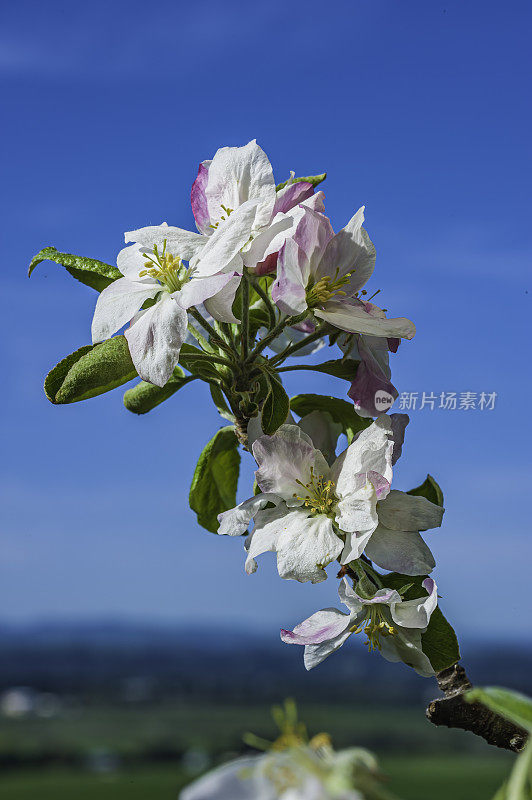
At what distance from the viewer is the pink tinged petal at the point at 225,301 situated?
76cm

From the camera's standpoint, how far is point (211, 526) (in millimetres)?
1066

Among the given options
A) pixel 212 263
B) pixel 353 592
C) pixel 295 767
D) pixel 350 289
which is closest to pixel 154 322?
pixel 212 263

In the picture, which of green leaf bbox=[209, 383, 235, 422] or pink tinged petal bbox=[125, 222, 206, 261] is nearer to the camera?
pink tinged petal bbox=[125, 222, 206, 261]

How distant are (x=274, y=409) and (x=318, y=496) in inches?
3.8

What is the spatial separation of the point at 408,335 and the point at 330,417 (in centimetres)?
17

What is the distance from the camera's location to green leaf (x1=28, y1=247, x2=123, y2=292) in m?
0.87

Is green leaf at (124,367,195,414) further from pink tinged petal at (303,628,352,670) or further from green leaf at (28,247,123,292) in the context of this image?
pink tinged petal at (303,628,352,670)

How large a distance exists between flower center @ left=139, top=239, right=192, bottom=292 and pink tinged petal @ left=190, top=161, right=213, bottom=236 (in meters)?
0.09

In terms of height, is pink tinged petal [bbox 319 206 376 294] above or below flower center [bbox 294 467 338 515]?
above

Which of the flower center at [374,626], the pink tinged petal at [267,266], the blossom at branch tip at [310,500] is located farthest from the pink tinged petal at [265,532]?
the pink tinged petal at [267,266]

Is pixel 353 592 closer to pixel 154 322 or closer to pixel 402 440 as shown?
pixel 402 440

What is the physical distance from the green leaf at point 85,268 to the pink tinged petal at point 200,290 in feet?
0.48

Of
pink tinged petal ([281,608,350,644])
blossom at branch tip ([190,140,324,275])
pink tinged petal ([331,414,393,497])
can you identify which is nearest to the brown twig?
Result: pink tinged petal ([281,608,350,644])

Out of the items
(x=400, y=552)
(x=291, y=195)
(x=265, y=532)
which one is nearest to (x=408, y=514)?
(x=400, y=552)
